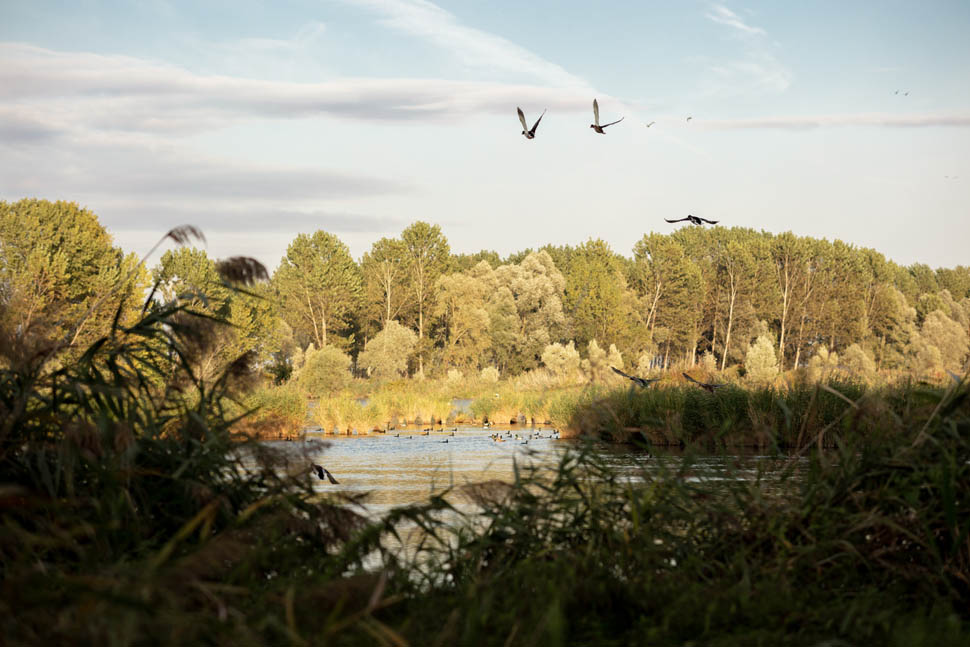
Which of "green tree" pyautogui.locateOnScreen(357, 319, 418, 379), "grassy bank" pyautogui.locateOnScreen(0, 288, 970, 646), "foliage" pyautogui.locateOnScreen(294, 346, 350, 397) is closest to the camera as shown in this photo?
"grassy bank" pyautogui.locateOnScreen(0, 288, 970, 646)

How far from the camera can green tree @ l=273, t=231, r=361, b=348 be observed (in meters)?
78.2

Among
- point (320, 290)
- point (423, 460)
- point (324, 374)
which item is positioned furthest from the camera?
point (320, 290)

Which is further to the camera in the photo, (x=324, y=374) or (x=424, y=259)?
(x=424, y=259)

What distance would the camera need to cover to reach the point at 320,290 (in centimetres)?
7794

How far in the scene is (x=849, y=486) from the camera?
13.7 ft

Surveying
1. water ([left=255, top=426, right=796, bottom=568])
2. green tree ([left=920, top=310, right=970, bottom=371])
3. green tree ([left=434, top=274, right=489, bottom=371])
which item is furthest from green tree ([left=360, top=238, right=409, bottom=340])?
water ([left=255, top=426, right=796, bottom=568])

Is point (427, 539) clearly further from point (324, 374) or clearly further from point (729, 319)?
point (729, 319)

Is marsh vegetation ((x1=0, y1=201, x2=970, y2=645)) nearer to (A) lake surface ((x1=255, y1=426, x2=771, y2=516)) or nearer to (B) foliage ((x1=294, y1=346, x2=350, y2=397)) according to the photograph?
(A) lake surface ((x1=255, y1=426, x2=771, y2=516))

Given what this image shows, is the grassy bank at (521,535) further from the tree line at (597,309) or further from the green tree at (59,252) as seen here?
the tree line at (597,309)

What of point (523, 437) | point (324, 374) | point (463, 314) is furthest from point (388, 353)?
point (523, 437)

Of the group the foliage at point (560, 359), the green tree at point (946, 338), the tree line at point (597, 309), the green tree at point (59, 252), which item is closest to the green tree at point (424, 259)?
the tree line at point (597, 309)

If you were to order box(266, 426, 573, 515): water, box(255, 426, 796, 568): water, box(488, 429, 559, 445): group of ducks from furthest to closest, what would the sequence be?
1. box(488, 429, 559, 445): group of ducks
2. box(266, 426, 573, 515): water
3. box(255, 426, 796, 568): water

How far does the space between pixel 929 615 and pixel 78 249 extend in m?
46.2

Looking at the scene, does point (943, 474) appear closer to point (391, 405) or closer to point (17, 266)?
point (391, 405)
